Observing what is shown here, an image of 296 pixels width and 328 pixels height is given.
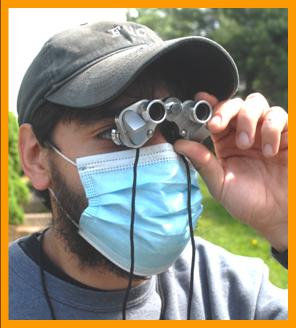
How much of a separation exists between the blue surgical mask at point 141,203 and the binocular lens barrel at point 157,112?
0.12m

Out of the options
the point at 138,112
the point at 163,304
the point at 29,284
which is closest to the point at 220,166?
the point at 138,112

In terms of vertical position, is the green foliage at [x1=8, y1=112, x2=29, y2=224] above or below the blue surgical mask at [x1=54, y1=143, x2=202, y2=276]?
below

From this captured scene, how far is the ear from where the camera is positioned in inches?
80.0

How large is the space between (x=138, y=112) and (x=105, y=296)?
0.71m

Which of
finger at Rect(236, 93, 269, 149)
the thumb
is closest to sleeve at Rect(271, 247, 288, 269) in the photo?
the thumb

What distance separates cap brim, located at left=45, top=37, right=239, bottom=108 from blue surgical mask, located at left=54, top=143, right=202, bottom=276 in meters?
0.23

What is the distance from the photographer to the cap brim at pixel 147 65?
172 cm

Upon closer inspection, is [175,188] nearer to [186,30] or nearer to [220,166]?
[220,166]

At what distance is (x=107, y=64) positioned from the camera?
1.82 meters

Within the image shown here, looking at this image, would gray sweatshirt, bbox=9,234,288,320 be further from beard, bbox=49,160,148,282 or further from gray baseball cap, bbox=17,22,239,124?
gray baseball cap, bbox=17,22,239,124

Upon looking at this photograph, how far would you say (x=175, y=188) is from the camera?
71.8 inches

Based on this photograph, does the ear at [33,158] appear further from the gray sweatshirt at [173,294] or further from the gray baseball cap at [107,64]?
the gray sweatshirt at [173,294]

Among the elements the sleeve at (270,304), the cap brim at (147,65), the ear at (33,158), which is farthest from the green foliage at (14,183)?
the sleeve at (270,304)

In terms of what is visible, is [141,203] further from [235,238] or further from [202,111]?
[235,238]
